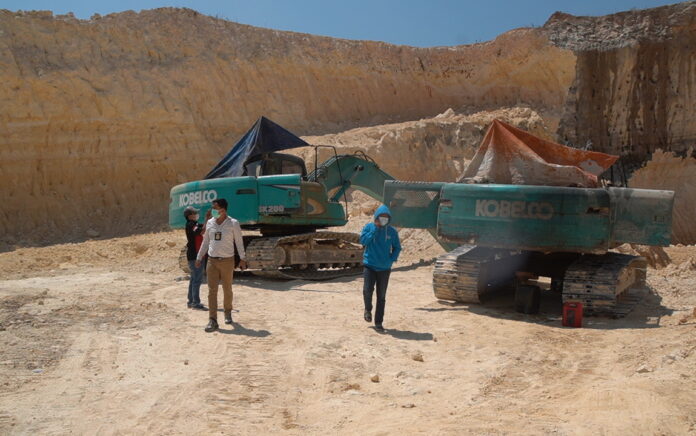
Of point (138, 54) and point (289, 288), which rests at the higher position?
point (138, 54)

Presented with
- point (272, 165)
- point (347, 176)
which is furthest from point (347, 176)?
point (272, 165)

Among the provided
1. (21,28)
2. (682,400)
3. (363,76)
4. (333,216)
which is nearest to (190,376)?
(682,400)

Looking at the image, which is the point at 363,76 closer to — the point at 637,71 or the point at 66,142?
the point at 637,71

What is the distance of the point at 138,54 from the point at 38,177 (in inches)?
213

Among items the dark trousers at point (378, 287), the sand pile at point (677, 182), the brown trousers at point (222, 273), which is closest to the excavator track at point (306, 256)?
the brown trousers at point (222, 273)

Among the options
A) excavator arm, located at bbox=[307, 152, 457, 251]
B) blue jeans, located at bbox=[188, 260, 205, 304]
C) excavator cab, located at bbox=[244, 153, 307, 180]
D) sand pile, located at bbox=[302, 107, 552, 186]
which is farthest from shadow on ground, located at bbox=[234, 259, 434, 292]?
sand pile, located at bbox=[302, 107, 552, 186]

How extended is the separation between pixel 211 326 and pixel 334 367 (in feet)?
6.00

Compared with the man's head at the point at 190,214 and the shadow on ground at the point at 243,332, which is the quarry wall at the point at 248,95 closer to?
the man's head at the point at 190,214

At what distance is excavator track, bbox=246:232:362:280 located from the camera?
1048cm

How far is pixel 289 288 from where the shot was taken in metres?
10.0

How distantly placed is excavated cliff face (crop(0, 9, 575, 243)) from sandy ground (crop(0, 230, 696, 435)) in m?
10.4

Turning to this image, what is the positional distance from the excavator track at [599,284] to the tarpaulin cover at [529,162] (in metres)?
1.01

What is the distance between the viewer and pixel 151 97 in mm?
20516

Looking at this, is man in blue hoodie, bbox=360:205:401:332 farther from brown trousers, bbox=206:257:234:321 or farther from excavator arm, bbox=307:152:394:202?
excavator arm, bbox=307:152:394:202
